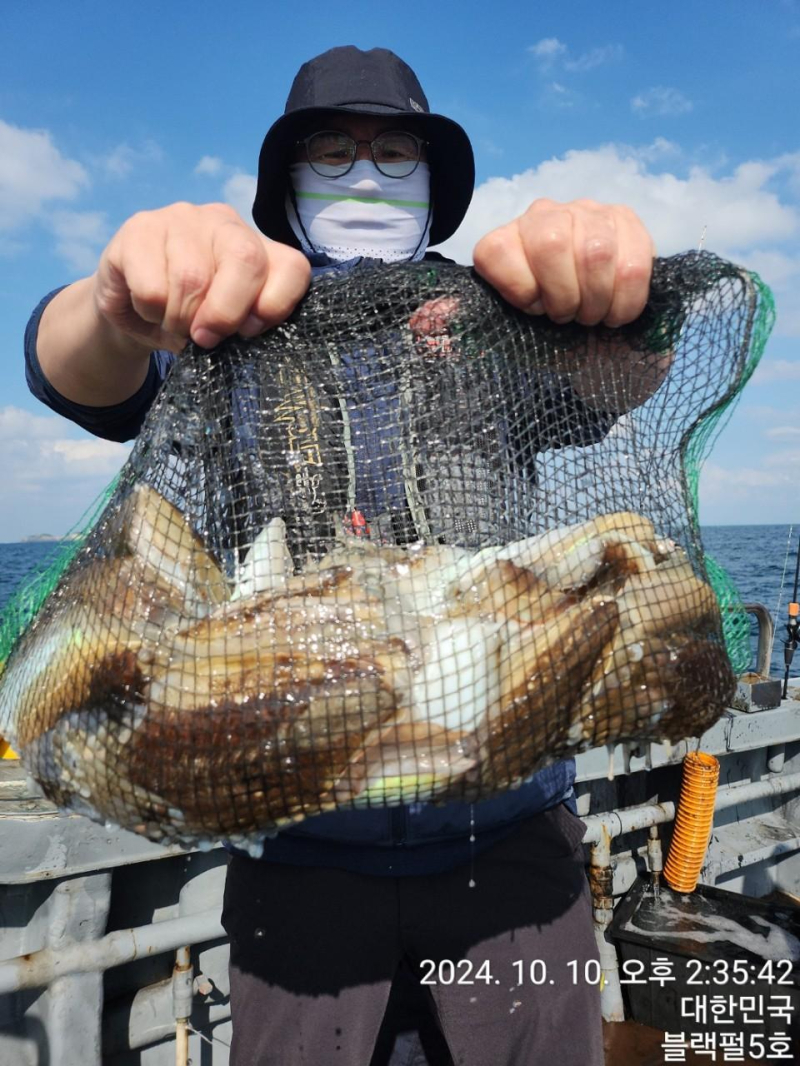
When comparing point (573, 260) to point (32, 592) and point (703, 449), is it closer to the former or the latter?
point (703, 449)

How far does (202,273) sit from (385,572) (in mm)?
827

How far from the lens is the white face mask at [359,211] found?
2.61 metres

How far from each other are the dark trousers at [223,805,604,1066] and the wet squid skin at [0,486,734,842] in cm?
73

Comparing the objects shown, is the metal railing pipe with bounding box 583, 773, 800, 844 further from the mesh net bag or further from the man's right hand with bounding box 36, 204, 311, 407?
the man's right hand with bounding box 36, 204, 311, 407

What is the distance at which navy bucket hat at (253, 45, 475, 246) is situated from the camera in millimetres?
2553

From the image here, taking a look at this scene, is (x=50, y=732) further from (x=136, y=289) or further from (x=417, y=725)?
(x=136, y=289)

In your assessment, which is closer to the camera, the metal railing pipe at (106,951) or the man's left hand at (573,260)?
the man's left hand at (573,260)

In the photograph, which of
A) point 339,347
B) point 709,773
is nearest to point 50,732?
point 339,347

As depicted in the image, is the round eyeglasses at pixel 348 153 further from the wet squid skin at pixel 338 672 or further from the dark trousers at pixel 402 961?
the dark trousers at pixel 402 961

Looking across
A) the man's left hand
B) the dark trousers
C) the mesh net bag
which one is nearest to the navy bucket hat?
Answer: the mesh net bag

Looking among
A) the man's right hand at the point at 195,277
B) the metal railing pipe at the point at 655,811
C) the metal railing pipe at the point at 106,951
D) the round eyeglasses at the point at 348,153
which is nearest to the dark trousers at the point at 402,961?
the metal railing pipe at the point at 106,951

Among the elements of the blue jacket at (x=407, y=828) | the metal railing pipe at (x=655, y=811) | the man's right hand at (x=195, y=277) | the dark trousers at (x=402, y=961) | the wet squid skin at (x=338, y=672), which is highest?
the man's right hand at (x=195, y=277)

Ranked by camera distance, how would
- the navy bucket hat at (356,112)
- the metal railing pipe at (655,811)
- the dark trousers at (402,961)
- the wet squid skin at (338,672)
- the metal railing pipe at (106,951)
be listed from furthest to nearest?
1. the metal railing pipe at (655,811)
2. the metal railing pipe at (106,951)
3. the navy bucket hat at (356,112)
4. the dark trousers at (402,961)
5. the wet squid skin at (338,672)

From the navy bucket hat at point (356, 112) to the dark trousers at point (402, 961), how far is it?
241 centimetres
